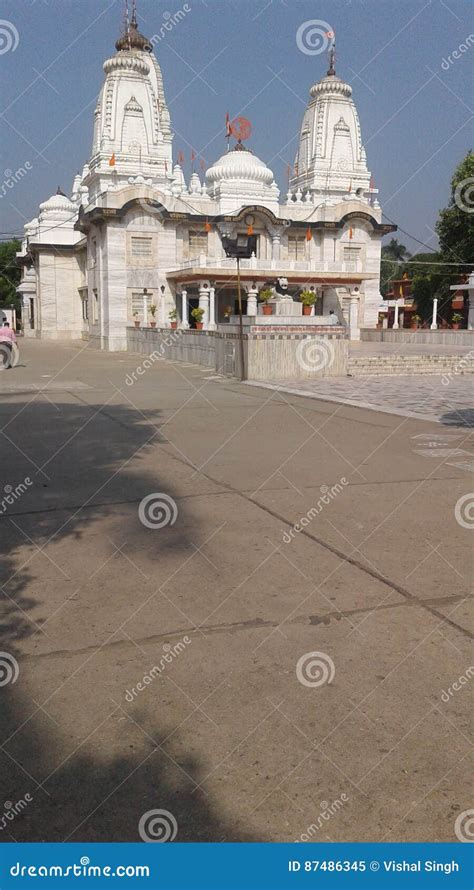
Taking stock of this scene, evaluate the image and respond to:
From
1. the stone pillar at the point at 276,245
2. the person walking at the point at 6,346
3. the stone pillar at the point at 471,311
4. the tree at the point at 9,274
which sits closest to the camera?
the person walking at the point at 6,346

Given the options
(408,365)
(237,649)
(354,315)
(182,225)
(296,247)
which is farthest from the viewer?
(296,247)

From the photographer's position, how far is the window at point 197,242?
39.4 m

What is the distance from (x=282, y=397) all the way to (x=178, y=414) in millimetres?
2926

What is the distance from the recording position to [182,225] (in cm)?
3875

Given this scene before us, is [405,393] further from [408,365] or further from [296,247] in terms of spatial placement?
[296,247]

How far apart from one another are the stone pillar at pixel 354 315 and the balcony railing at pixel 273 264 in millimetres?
1366

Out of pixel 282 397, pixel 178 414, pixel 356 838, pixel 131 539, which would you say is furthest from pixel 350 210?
pixel 356 838

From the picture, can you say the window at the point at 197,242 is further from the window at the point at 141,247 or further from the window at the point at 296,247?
the window at the point at 296,247

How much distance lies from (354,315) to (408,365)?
67.6 ft

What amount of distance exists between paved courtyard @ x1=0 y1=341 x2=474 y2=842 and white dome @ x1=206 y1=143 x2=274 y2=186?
37.4m

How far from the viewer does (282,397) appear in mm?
13328

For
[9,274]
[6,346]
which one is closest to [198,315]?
[6,346]

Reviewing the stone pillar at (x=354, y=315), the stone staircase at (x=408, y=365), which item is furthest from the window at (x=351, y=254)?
the stone staircase at (x=408, y=365)

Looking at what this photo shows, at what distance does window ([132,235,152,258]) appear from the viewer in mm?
37156
